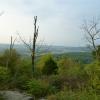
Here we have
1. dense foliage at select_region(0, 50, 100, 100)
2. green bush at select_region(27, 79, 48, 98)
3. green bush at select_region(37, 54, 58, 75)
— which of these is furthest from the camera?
green bush at select_region(37, 54, 58, 75)

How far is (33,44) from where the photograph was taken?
84.8 ft

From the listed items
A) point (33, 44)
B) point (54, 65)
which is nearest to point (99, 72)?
point (33, 44)

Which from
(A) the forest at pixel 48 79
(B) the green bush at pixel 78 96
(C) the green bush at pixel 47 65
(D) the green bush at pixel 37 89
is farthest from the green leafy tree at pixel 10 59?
(B) the green bush at pixel 78 96

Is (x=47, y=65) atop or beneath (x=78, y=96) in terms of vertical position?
atop

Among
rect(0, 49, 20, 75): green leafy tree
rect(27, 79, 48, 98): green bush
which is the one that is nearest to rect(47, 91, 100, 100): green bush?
rect(27, 79, 48, 98): green bush

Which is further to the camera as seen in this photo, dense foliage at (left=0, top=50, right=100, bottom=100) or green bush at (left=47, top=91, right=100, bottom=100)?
dense foliage at (left=0, top=50, right=100, bottom=100)

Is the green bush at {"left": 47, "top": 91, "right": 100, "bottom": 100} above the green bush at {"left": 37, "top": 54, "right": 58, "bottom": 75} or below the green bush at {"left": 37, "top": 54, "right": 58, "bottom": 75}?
below

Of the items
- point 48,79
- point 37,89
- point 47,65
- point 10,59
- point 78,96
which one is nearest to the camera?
point 78,96

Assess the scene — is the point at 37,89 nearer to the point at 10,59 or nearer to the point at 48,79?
the point at 48,79

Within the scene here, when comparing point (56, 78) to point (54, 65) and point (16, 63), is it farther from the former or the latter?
point (54, 65)

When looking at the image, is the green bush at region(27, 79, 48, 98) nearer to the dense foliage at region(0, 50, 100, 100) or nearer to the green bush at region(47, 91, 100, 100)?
the dense foliage at region(0, 50, 100, 100)

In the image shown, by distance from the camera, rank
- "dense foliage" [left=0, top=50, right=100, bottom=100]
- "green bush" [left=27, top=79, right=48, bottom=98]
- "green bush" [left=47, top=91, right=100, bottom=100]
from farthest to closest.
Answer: "green bush" [left=27, top=79, right=48, bottom=98]
"dense foliage" [left=0, top=50, right=100, bottom=100]
"green bush" [left=47, top=91, right=100, bottom=100]

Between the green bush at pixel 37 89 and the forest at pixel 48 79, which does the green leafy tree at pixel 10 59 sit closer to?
the forest at pixel 48 79

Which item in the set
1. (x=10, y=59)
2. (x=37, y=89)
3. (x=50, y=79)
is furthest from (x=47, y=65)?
(x=37, y=89)
